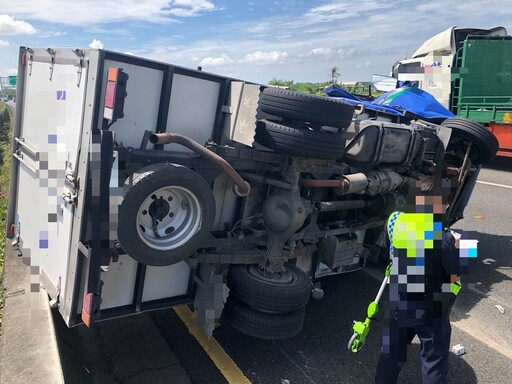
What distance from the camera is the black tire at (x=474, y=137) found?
16.7 feet

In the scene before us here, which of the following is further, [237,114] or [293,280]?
[293,280]

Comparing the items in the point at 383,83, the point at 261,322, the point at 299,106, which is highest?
the point at 383,83

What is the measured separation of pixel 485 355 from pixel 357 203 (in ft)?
5.74

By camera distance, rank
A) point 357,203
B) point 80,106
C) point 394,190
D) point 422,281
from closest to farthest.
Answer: point 80,106 → point 422,281 → point 357,203 → point 394,190

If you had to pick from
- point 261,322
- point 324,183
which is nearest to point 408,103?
point 324,183

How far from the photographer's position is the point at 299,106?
121 inches

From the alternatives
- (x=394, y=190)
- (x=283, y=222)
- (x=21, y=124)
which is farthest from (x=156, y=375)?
(x=394, y=190)

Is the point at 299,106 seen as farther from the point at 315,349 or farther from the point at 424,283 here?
the point at 315,349

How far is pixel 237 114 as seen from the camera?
10.3 ft

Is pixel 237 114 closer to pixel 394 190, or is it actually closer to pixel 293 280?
pixel 293 280

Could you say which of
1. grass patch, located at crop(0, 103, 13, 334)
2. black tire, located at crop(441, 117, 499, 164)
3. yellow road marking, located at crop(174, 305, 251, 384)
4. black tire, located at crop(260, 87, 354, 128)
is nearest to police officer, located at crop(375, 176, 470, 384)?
black tire, located at crop(260, 87, 354, 128)

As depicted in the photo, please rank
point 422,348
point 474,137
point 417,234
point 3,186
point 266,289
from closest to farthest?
point 417,234 < point 422,348 < point 266,289 < point 474,137 < point 3,186

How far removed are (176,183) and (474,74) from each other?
13.3 meters

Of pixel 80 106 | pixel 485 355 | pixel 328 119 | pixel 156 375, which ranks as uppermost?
pixel 328 119
